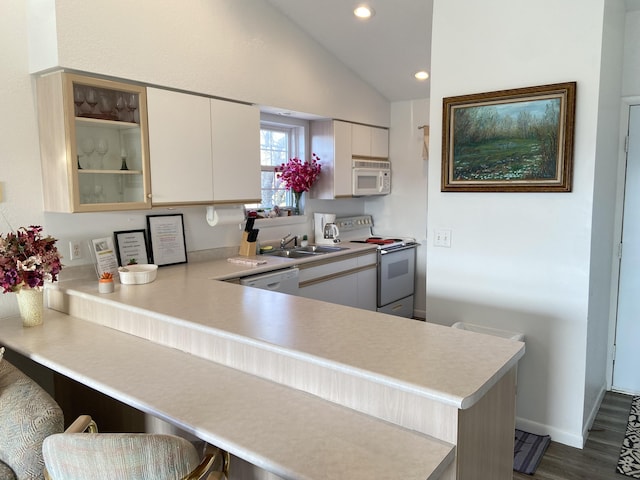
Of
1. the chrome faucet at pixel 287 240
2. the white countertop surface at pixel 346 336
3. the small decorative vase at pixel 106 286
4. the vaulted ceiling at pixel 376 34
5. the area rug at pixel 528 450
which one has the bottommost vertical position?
the area rug at pixel 528 450

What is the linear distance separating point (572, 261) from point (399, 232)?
273cm

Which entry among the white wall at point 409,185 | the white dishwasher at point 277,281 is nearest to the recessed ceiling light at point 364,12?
the white wall at point 409,185

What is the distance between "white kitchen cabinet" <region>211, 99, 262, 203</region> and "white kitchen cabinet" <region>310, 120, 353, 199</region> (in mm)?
993

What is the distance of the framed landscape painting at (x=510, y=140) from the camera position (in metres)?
2.61

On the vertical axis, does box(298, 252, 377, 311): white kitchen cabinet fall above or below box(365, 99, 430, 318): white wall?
below

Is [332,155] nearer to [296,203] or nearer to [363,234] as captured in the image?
[296,203]

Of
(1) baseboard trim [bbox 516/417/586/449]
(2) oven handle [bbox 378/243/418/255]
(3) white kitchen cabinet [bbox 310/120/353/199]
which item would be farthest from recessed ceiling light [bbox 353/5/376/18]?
(1) baseboard trim [bbox 516/417/586/449]

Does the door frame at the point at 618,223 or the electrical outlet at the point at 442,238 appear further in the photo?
the door frame at the point at 618,223

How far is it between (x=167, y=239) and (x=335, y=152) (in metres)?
1.82

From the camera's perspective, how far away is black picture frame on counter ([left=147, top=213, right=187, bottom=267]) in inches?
131

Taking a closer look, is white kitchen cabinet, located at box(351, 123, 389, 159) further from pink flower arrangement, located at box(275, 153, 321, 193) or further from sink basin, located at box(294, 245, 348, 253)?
sink basin, located at box(294, 245, 348, 253)

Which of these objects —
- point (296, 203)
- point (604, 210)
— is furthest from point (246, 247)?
point (604, 210)

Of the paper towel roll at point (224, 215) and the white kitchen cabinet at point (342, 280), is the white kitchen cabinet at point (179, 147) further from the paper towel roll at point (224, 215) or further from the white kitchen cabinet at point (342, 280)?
the white kitchen cabinet at point (342, 280)

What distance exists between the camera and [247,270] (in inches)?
130
